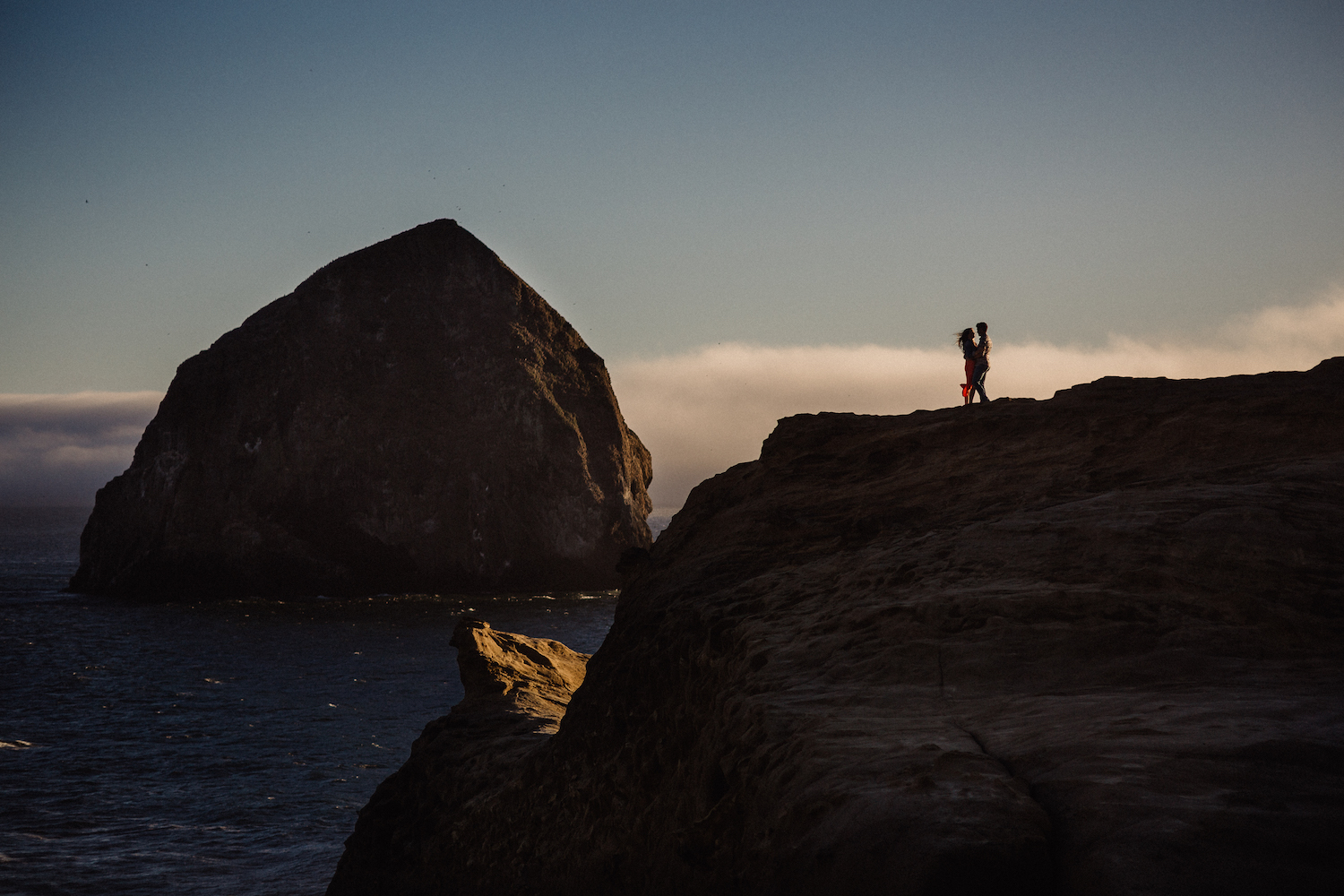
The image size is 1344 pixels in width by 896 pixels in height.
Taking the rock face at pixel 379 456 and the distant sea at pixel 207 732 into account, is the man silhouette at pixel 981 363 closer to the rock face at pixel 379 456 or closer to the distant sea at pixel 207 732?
the distant sea at pixel 207 732

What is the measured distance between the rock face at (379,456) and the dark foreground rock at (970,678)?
62387 mm

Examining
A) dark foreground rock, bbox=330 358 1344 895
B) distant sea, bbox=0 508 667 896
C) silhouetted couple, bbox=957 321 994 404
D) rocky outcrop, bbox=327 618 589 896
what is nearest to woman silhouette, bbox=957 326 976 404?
silhouetted couple, bbox=957 321 994 404

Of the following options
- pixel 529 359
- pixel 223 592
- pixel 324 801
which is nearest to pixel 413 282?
pixel 529 359

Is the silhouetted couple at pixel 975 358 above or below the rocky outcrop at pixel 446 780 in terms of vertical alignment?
above

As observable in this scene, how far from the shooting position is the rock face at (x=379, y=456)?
234 ft

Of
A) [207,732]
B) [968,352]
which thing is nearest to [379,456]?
[207,732]

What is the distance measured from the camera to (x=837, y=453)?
39.5ft

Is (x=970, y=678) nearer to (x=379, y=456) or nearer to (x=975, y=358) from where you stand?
(x=975, y=358)

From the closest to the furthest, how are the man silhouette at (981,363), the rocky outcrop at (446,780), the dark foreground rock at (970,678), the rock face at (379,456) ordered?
the dark foreground rock at (970,678)
the rocky outcrop at (446,780)
the man silhouette at (981,363)
the rock face at (379,456)

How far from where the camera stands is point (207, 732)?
1169 inches

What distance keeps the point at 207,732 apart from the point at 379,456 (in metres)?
46.3

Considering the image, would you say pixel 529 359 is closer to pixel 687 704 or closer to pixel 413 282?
pixel 413 282

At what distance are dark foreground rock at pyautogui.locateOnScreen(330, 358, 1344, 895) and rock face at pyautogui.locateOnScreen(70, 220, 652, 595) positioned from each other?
62387 mm

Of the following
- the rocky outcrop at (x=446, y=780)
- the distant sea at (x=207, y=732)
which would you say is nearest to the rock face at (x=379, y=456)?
the distant sea at (x=207, y=732)
